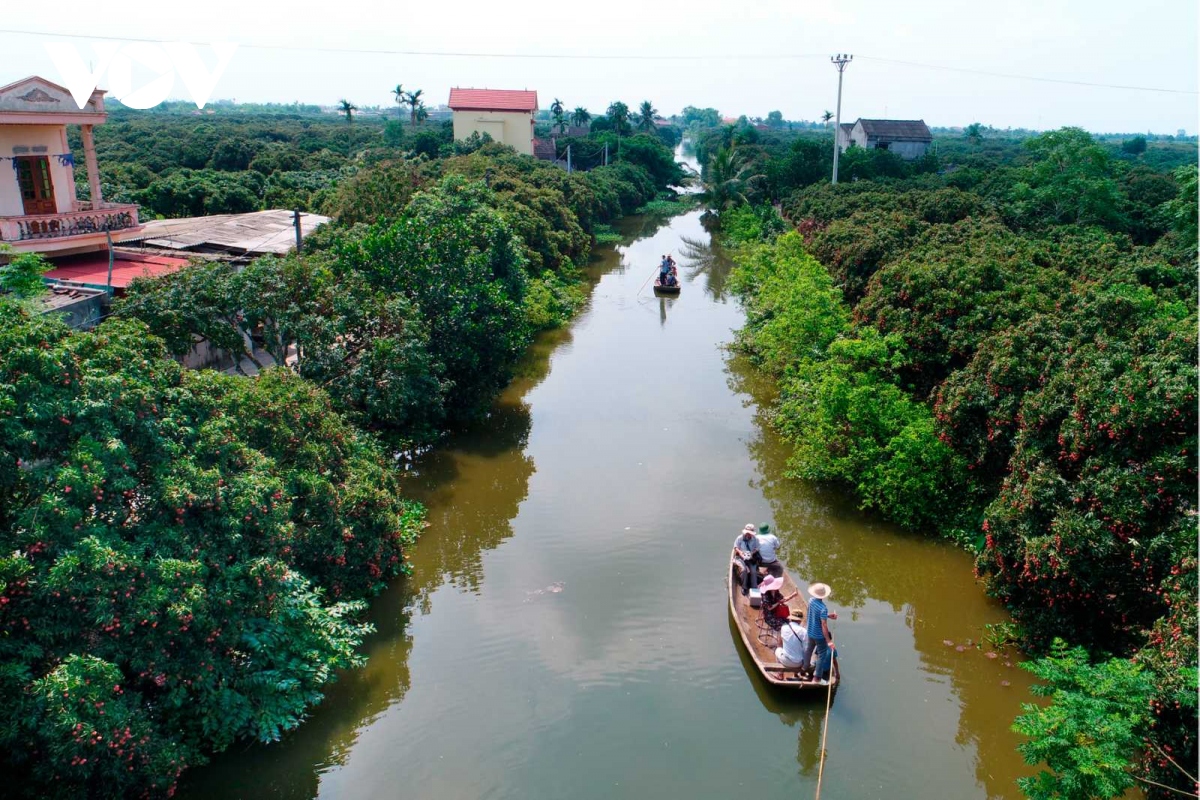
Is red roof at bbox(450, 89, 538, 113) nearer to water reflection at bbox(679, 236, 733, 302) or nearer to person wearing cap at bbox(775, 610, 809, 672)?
water reflection at bbox(679, 236, 733, 302)

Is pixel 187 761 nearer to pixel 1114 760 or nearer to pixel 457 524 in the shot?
pixel 457 524

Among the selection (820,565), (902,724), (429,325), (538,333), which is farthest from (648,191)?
(902,724)

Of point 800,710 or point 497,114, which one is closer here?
point 800,710

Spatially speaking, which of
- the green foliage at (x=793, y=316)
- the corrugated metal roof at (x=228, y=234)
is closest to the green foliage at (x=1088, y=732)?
the green foliage at (x=793, y=316)

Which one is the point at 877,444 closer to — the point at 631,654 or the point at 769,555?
the point at 769,555

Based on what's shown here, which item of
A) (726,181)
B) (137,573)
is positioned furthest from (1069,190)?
(137,573)

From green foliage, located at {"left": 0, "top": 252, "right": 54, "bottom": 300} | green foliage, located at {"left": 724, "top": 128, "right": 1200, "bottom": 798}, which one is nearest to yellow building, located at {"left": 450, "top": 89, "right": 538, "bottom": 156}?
green foliage, located at {"left": 724, "top": 128, "right": 1200, "bottom": 798}
